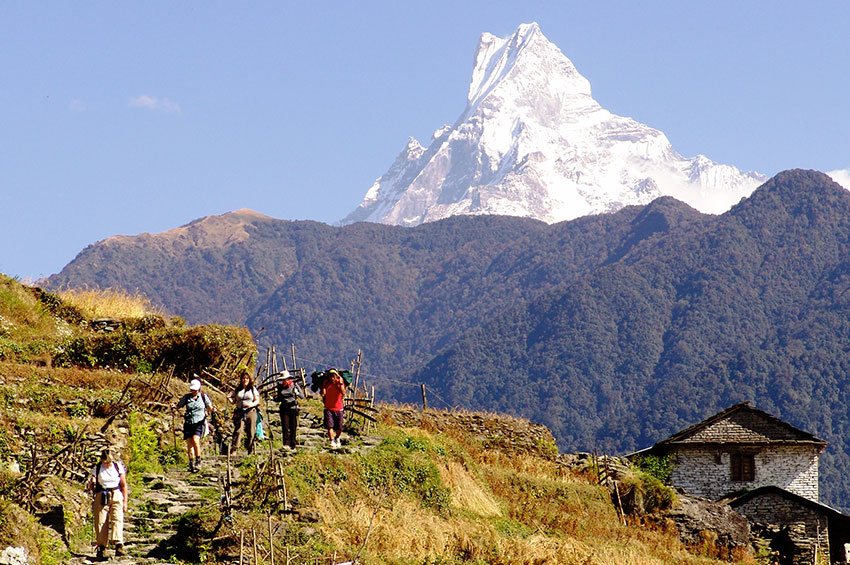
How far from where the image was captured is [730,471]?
57594 mm

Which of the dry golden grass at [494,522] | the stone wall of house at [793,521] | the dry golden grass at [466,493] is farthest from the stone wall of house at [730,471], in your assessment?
the dry golden grass at [466,493]

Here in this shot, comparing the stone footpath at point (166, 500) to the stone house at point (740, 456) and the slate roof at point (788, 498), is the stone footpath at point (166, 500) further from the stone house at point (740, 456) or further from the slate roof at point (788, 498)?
the stone house at point (740, 456)

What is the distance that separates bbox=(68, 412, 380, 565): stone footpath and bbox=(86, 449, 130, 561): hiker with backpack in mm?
232

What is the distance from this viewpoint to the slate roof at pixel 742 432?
57.7 metres

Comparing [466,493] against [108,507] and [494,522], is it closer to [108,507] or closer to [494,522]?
[494,522]

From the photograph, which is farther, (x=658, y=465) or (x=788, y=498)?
(x=658, y=465)

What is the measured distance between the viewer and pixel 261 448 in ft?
84.5

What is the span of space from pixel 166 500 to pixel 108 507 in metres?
3.32

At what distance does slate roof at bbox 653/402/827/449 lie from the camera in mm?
57719

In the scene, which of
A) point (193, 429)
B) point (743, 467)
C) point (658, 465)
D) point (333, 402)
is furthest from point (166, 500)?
point (743, 467)

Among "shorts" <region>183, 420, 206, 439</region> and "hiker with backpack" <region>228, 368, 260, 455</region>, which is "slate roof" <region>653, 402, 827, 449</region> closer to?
"hiker with backpack" <region>228, 368, 260, 455</region>

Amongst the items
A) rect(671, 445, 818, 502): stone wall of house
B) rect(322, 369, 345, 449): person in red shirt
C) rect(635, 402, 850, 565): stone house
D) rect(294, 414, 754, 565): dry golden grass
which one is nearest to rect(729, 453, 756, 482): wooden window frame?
rect(635, 402, 850, 565): stone house

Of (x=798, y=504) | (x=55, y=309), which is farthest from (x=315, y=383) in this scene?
(x=798, y=504)

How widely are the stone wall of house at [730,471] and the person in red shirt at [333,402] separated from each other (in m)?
34.1
